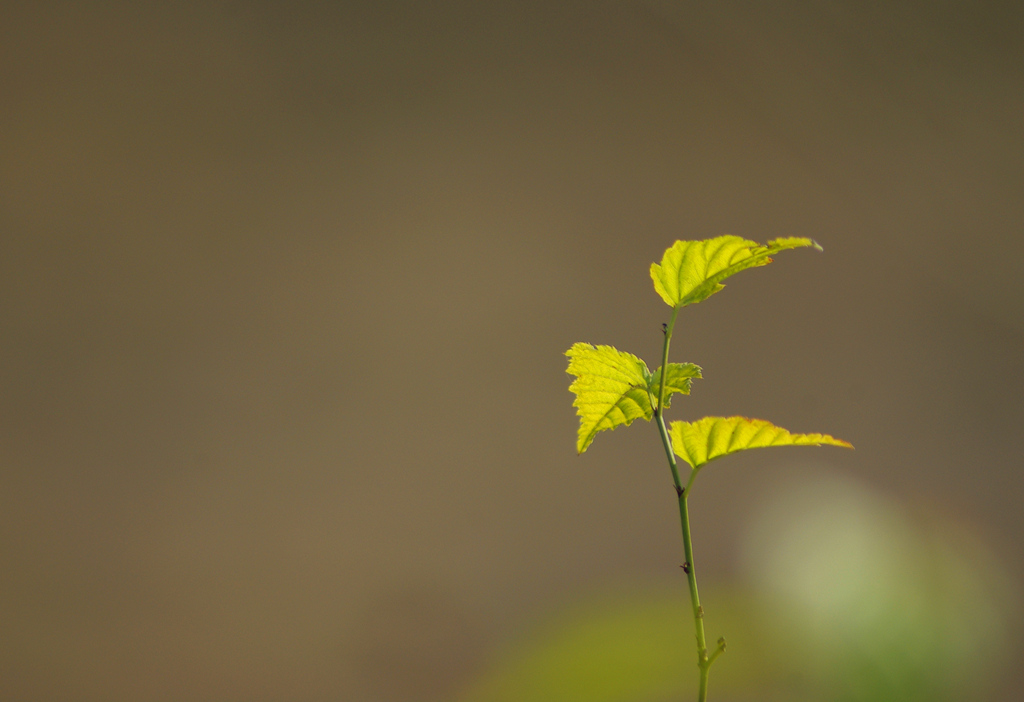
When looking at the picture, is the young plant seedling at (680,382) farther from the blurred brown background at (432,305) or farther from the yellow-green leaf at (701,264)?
the blurred brown background at (432,305)

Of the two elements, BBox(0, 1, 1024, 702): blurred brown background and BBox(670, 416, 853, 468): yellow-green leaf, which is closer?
BBox(670, 416, 853, 468): yellow-green leaf

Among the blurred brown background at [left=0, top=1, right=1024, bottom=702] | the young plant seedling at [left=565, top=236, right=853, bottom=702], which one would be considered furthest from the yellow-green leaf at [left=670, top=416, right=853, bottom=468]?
the blurred brown background at [left=0, top=1, right=1024, bottom=702]

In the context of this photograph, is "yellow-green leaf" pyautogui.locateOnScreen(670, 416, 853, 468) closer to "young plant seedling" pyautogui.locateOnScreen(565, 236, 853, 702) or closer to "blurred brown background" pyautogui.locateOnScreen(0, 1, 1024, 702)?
"young plant seedling" pyautogui.locateOnScreen(565, 236, 853, 702)

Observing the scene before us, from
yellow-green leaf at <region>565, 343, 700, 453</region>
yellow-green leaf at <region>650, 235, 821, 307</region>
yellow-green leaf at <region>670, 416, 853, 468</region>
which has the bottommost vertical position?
yellow-green leaf at <region>670, 416, 853, 468</region>

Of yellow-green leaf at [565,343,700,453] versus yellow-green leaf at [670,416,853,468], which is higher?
yellow-green leaf at [565,343,700,453]

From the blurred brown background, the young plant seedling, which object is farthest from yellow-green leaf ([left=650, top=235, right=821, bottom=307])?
the blurred brown background

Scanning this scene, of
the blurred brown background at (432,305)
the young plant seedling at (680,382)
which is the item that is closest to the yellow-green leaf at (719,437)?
the young plant seedling at (680,382)

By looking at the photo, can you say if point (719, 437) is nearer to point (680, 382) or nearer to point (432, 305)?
point (680, 382)
